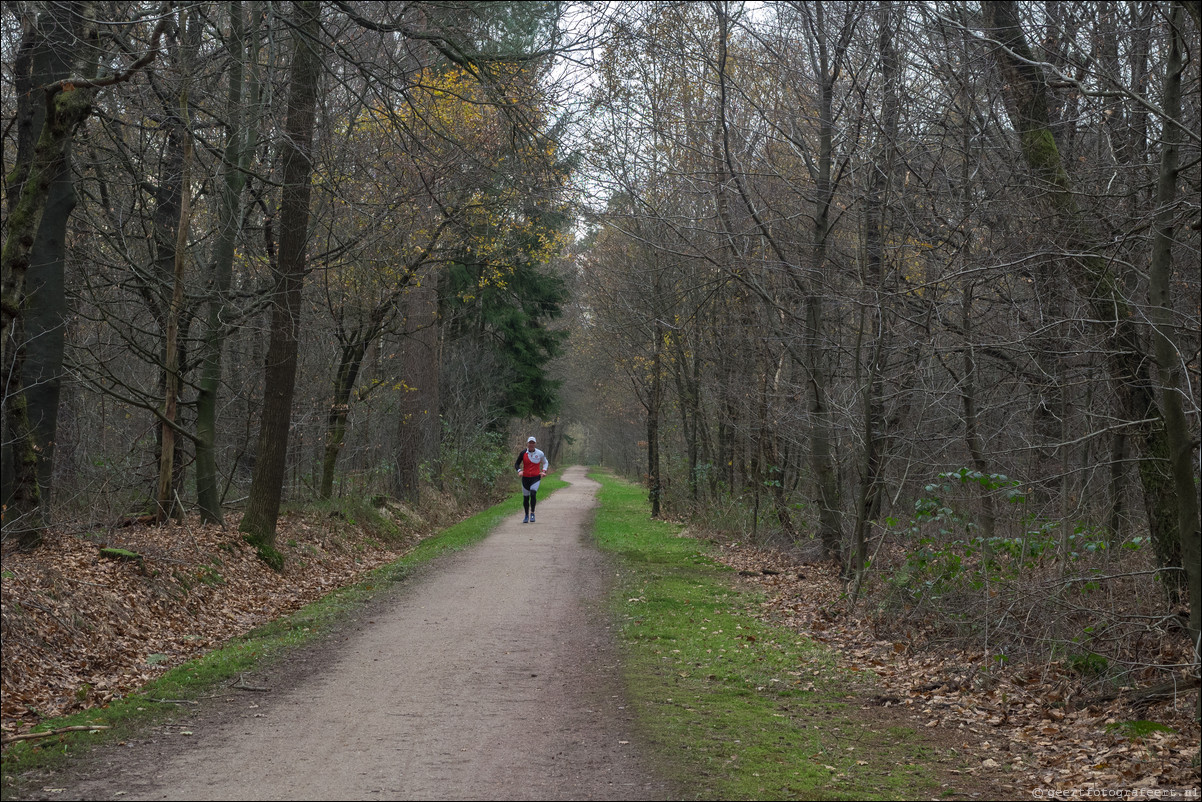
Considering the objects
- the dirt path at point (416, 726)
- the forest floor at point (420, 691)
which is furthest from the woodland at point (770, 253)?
the dirt path at point (416, 726)

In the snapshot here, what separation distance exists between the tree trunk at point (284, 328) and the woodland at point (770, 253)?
6cm

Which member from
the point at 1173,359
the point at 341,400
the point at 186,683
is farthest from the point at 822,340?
the point at 341,400

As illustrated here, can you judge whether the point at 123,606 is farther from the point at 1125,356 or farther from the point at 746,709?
the point at 1125,356

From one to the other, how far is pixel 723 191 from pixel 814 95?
5.94ft

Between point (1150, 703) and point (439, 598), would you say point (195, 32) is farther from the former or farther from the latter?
point (1150, 703)

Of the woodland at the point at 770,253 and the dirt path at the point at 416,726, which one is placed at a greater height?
the woodland at the point at 770,253

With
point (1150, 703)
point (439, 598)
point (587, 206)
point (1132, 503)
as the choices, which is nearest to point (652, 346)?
point (587, 206)

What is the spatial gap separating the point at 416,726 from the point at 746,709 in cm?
253

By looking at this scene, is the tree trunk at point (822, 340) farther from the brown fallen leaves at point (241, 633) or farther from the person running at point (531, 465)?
the person running at point (531, 465)

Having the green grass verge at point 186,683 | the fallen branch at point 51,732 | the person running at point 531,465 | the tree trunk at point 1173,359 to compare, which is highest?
the tree trunk at point 1173,359

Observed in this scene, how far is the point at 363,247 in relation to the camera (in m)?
16.7

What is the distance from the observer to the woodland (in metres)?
7.50

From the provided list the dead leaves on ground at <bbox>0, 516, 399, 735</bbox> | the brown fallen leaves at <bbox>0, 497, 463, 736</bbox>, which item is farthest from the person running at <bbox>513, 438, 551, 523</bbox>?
the dead leaves on ground at <bbox>0, 516, 399, 735</bbox>

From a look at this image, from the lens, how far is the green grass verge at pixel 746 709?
528 centimetres
